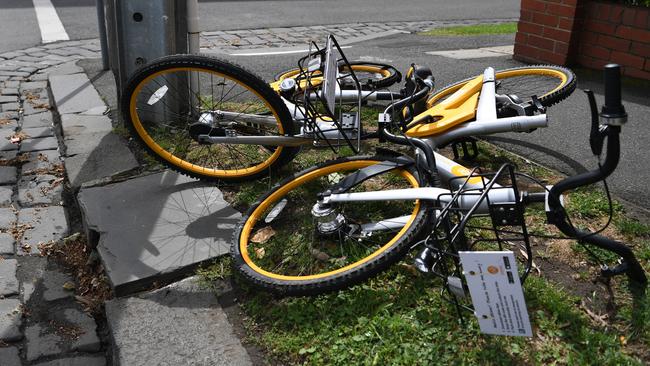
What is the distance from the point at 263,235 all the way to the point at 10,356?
53.1 inches

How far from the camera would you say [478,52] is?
8250 mm

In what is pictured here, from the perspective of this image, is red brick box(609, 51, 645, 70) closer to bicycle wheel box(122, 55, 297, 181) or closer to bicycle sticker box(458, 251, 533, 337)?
bicycle wheel box(122, 55, 297, 181)

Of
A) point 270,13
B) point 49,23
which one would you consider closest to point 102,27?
point 49,23

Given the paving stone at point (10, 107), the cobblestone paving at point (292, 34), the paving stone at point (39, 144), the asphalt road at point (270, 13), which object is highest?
the asphalt road at point (270, 13)

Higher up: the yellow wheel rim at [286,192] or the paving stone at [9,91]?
the yellow wheel rim at [286,192]

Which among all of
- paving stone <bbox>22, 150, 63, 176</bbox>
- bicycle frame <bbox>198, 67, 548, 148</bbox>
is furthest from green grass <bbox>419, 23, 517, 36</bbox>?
paving stone <bbox>22, 150, 63, 176</bbox>

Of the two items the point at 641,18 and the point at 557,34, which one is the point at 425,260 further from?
the point at 557,34

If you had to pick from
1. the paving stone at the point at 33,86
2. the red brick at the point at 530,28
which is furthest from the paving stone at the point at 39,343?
the red brick at the point at 530,28

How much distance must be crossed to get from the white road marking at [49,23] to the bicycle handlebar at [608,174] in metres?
7.80

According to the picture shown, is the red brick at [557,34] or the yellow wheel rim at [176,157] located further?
the red brick at [557,34]

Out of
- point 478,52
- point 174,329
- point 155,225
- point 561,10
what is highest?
point 561,10

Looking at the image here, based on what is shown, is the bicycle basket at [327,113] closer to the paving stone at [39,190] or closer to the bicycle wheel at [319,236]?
the bicycle wheel at [319,236]

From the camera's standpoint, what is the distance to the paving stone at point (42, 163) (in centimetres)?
503

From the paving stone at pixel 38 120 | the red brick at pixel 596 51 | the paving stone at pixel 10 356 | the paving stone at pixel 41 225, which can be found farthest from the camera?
the red brick at pixel 596 51
